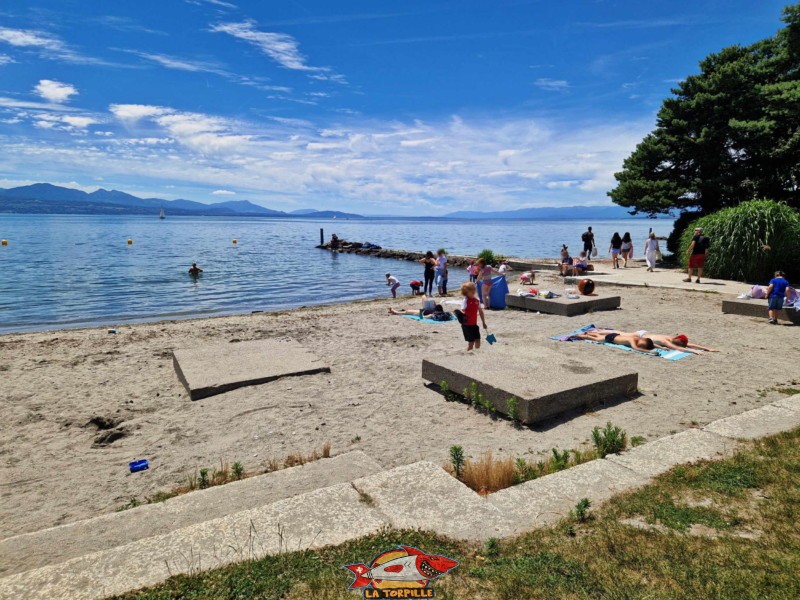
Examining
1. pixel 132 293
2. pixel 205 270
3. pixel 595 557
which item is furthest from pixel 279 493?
pixel 205 270

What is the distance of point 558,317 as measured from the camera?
14.0 metres

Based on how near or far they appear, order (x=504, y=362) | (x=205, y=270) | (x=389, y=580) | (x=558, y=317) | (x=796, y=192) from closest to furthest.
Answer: (x=389, y=580)
(x=504, y=362)
(x=558, y=317)
(x=796, y=192)
(x=205, y=270)

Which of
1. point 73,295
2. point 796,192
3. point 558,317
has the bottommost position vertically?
point 73,295

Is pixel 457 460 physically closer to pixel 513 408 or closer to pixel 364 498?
pixel 364 498

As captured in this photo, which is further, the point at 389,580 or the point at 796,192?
the point at 796,192

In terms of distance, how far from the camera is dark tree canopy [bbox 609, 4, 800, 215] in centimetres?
2284

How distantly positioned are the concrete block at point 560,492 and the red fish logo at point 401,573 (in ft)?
2.31

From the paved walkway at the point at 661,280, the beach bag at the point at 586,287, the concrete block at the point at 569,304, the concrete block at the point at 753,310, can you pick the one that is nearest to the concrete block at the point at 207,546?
the concrete block at the point at 569,304

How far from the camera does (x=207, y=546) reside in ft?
11.1

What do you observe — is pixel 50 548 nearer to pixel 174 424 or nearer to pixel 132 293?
pixel 174 424

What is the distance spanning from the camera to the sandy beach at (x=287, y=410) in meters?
5.77

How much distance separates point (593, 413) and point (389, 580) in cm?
472

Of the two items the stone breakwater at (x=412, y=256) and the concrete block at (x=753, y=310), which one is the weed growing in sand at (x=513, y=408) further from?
the stone breakwater at (x=412, y=256)

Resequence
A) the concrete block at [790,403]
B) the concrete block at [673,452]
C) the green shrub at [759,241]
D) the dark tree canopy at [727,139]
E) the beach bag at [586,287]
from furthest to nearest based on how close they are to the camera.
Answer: the dark tree canopy at [727,139], the green shrub at [759,241], the beach bag at [586,287], the concrete block at [790,403], the concrete block at [673,452]
